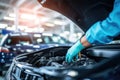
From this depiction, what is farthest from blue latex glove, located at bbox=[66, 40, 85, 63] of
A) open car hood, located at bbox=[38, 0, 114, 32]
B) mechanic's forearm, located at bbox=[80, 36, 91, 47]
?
open car hood, located at bbox=[38, 0, 114, 32]

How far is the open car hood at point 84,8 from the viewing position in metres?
2.00

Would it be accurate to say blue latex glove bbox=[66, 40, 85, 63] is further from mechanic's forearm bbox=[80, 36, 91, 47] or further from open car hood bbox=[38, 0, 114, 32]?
open car hood bbox=[38, 0, 114, 32]

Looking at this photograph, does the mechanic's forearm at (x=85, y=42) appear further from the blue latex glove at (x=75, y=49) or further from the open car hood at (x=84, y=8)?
the open car hood at (x=84, y=8)

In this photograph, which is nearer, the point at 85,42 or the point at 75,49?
the point at 85,42

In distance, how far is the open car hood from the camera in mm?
1995

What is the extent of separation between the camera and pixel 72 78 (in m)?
1.21

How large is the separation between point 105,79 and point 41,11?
1602 centimetres

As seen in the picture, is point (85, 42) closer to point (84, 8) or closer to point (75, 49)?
point (75, 49)

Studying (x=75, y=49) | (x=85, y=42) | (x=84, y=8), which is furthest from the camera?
(x=84, y=8)

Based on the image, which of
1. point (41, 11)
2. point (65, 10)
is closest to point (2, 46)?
point (65, 10)

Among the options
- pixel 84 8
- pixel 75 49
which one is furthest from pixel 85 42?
pixel 84 8

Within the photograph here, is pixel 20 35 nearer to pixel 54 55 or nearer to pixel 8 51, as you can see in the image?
pixel 8 51

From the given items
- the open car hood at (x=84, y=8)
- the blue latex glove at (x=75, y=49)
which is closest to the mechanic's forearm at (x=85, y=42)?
the blue latex glove at (x=75, y=49)

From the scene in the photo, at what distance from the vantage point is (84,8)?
2070mm
